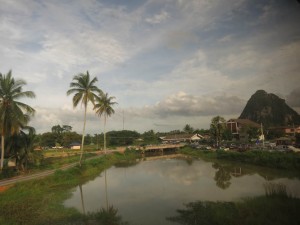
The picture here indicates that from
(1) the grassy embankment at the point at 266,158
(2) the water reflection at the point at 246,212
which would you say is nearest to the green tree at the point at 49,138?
(1) the grassy embankment at the point at 266,158

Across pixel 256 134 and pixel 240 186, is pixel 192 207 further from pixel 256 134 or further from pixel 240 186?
pixel 256 134

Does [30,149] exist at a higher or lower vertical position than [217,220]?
higher

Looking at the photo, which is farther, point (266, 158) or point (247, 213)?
point (266, 158)

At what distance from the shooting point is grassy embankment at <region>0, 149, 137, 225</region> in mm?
17094

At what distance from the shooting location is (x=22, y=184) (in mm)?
25344

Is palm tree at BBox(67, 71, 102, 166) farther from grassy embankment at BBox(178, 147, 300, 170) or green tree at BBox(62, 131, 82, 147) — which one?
green tree at BBox(62, 131, 82, 147)

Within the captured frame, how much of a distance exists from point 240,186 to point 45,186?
67.3 ft

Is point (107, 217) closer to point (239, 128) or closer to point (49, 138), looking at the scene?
point (239, 128)

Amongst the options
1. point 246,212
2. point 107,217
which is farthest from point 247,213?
point 107,217

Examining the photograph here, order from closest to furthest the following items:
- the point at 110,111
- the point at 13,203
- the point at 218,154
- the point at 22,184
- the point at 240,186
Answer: the point at 13,203 < the point at 22,184 < the point at 240,186 < the point at 218,154 < the point at 110,111

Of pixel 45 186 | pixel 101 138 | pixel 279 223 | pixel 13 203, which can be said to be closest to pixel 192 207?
pixel 279 223

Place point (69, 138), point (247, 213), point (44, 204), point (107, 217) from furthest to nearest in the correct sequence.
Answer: point (69, 138) → point (44, 204) → point (107, 217) → point (247, 213)

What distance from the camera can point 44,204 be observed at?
20984 mm

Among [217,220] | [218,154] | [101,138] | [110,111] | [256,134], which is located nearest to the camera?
[217,220]
